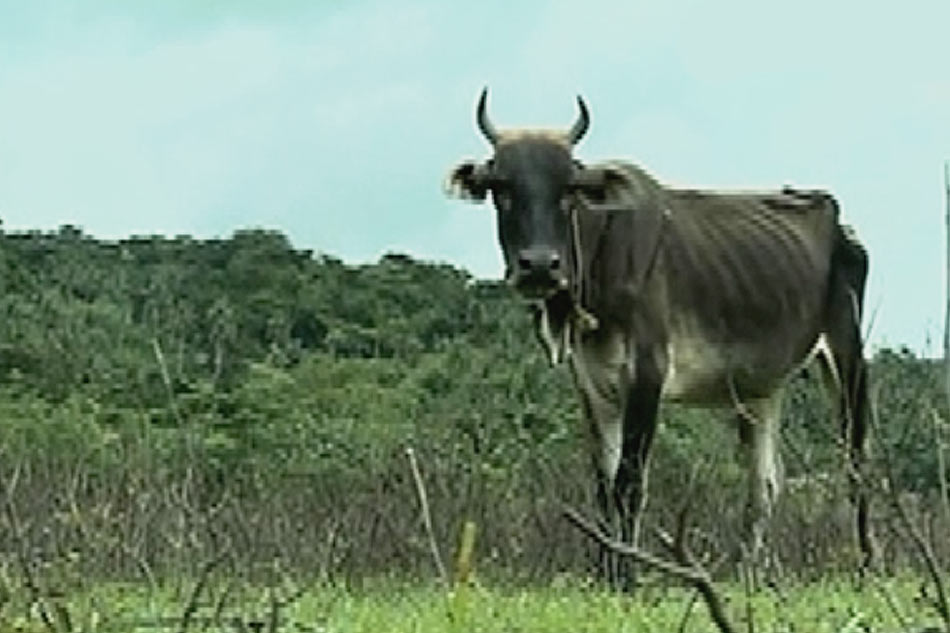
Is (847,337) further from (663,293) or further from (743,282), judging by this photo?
(663,293)

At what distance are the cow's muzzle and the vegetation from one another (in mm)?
763

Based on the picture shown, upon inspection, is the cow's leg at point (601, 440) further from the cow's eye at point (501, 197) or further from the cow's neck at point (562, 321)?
the cow's eye at point (501, 197)

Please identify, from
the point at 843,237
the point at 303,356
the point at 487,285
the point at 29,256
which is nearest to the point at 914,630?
the point at 843,237

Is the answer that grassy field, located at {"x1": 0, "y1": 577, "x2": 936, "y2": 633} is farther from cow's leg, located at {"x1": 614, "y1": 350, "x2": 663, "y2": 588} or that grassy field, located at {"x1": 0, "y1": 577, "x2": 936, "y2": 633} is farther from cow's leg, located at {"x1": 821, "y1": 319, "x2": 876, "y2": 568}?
cow's leg, located at {"x1": 821, "y1": 319, "x2": 876, "y2": 568}

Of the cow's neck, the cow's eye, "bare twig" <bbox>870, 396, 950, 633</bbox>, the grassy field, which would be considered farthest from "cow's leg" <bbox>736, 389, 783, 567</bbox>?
"bare twig" <bbox>870, 396, 950, 633</bbox>

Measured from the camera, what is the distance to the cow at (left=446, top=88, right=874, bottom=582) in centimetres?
1141

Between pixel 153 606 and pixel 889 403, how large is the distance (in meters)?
5.09

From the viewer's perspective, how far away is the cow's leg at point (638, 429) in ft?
36.5

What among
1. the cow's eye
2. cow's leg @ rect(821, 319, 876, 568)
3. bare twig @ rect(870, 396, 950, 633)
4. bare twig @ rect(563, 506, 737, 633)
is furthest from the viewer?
cow's leg @ rect(821, 319, 876, 568)

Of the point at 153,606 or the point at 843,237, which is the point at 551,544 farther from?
the point at 153,606

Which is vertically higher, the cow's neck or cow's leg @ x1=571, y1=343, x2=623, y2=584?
the cow's neck

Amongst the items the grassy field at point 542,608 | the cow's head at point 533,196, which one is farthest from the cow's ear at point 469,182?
the grassy field at point 542,608

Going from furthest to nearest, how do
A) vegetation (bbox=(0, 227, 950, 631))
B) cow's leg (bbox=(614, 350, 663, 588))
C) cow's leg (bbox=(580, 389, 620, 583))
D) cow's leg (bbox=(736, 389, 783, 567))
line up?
1. cow's leg (bbox=(736, 389, 783, 567))
2. cow's leg (bbox=(580, 389, 620, 583))
3. cow's leg (bbox=(614, 350, 663, 588))
4. vegetation (bbox=(0, 227, 950, 631))

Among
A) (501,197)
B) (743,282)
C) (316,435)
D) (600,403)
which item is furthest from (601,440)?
(316,435)
